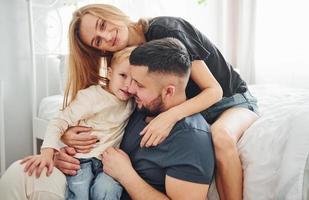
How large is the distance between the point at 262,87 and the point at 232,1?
117 centimetres

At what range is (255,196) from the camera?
1.02m

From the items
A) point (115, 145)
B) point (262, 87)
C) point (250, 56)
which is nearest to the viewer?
point (115, 145)

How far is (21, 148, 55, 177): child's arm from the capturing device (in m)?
1.11

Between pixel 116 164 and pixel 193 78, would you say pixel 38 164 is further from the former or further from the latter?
pixel 193 78

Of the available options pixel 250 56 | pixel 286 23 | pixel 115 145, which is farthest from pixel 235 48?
pixel 115 145

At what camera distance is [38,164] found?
3.68 ft

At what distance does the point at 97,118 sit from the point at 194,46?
0.42 m

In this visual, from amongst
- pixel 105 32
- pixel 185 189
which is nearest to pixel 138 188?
pixel 185 189

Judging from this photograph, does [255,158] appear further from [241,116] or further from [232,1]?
[232,1]

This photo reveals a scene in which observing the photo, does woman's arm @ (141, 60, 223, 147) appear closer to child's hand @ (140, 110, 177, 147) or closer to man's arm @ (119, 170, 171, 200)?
child's hand @ (140, 110, 177, 147)

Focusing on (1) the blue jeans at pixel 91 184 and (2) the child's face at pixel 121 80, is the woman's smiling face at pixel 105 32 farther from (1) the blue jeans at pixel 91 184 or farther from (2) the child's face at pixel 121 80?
(1) the blue jeans at pixel 91 184

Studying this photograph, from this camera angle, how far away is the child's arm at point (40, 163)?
1.11 metres

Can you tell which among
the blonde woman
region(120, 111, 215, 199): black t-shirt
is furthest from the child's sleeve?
region(120, 111, 215, 199): black t-shirt

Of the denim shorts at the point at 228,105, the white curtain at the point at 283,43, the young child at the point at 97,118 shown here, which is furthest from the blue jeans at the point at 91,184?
the white curtain at the point at 283,43
